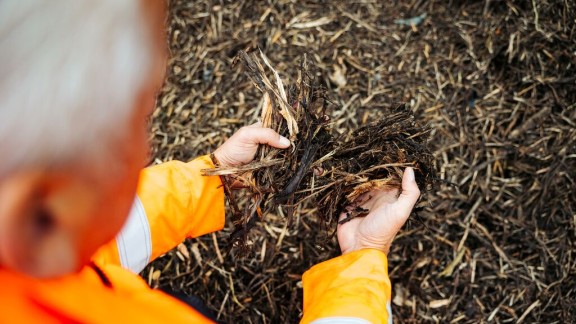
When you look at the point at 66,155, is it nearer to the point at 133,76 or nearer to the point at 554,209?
the point at 133,76

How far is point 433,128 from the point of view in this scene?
271 centimetres

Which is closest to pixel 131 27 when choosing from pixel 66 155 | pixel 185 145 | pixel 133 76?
pixel 133 76

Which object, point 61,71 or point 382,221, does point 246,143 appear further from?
point 61,71

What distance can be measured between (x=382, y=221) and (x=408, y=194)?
0.12 metres

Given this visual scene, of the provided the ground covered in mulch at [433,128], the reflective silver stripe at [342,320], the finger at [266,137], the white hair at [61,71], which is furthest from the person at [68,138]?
the ground covered in mulch at [433,128]

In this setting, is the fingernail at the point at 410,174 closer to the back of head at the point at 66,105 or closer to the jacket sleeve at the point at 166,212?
the jacket sleeve at the point at 166,212

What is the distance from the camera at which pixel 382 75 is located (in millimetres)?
2980

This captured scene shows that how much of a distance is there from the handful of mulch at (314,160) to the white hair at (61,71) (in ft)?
3.88

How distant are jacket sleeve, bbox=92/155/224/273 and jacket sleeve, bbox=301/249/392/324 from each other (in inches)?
15.8

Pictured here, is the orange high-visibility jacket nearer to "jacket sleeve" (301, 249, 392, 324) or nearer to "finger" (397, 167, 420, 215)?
"jacket sleeve" (301, 249, 392, 324)

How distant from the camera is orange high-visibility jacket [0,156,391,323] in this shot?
0.88m

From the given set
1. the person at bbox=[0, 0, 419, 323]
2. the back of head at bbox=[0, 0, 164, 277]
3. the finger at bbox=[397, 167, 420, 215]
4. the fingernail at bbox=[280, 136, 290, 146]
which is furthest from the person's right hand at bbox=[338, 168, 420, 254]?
the back of head at bbox=[0, 0, 164, 277]

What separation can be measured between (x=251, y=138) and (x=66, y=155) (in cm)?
122

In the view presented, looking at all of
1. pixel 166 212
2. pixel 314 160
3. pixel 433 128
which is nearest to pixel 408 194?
pixel 314 160
